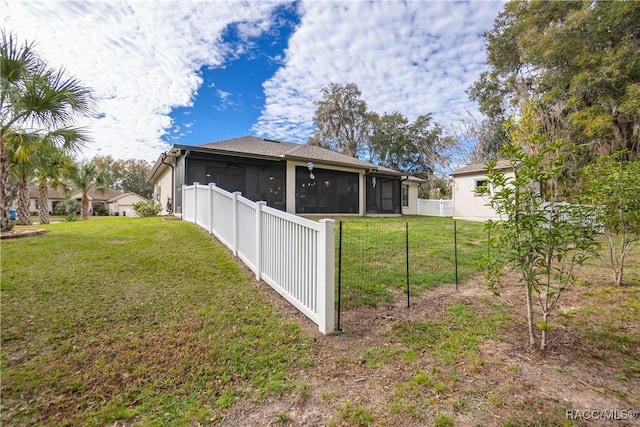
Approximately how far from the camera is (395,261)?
584 cm

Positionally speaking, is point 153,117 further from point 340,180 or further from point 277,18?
point 340,180

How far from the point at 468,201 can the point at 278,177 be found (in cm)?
1107

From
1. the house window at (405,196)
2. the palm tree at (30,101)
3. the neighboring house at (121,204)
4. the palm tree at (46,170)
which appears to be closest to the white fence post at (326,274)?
the palm tree at (30,101)

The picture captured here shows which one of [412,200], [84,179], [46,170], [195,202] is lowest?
[195,202]

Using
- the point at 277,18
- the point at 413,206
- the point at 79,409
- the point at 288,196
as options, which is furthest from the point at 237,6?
the point at 413,206

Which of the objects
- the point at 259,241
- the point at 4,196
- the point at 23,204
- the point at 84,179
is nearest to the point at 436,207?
the point at 259,241

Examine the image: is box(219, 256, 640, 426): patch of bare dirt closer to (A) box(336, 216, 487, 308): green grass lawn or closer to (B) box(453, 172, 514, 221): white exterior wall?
(A) box(336, 216, 487, 308): green grass lawn

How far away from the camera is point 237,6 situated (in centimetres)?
746

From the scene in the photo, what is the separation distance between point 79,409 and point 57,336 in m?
1.13

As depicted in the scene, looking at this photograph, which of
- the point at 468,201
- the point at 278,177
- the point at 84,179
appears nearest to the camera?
the point at 278,177

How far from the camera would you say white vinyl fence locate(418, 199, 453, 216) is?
18.3 metres

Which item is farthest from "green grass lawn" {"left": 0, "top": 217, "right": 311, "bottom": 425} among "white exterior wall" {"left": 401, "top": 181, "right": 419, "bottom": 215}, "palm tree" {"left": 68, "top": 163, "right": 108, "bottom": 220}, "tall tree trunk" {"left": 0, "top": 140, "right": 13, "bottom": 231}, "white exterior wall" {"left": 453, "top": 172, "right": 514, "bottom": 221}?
"palm tree" {"left": 68, "top": 163, "right": 108, "bottom": 220}

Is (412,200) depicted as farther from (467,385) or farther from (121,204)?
(121,204)

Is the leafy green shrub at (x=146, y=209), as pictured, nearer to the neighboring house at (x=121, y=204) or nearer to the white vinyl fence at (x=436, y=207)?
the white vinyl fence at (x=436, y=207)
